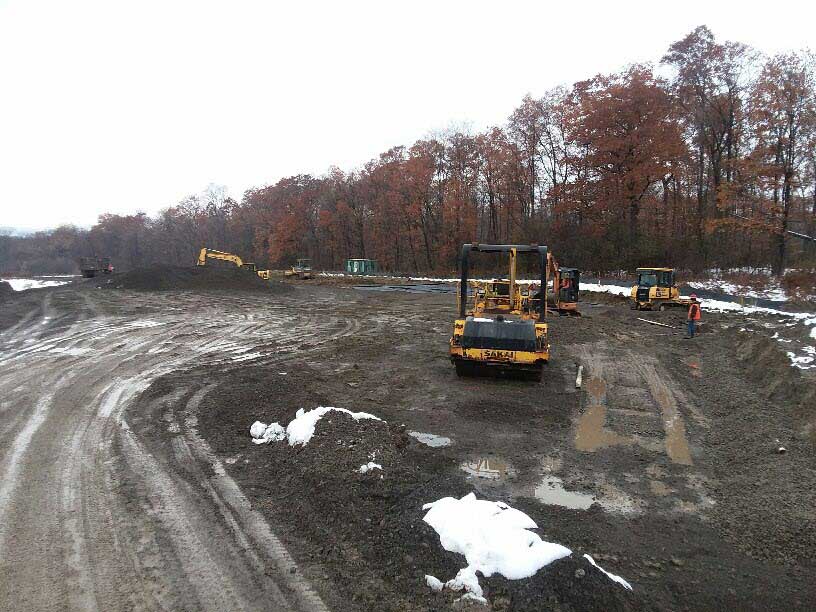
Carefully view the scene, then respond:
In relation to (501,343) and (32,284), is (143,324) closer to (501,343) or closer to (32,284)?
(501,343)

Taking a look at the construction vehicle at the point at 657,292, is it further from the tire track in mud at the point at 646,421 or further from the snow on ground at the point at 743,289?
the tire track in mud at the point at 646,421

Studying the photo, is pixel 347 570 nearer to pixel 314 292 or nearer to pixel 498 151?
pixel 314 292

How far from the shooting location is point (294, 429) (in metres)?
7.05

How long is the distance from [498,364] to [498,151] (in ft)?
130

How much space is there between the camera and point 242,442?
702 centimetres

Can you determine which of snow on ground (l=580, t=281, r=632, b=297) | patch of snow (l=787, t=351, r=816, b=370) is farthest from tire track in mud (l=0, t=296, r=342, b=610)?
snow on ground (l=580, t=281, r=632, b=297)

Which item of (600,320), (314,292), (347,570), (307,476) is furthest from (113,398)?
(314,292)

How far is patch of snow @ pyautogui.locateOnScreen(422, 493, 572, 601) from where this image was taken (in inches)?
150

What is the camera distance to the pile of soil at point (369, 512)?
3664 mm

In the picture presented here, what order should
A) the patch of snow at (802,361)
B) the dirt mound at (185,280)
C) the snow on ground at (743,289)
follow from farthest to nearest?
the dirt mound at (185,280)
the snow on ground at (743,289)
the patch of snow at (802,361)

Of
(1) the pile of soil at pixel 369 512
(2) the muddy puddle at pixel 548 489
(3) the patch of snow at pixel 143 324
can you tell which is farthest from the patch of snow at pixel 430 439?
(3) the patch of snow at pixel 143 324

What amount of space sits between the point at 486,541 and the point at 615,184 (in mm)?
36479

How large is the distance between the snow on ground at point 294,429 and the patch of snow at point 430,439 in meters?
0.81

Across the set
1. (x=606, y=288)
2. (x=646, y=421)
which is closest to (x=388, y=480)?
(x=646, y=421)
